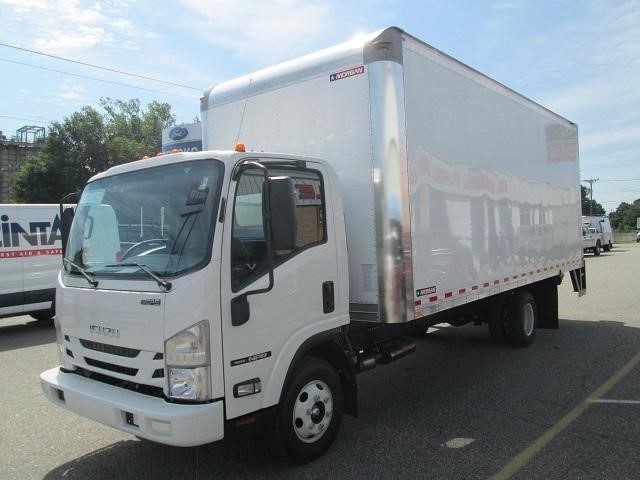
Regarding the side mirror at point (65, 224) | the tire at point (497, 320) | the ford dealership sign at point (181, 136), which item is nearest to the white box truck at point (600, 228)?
the ford dealership sign at point (181, 136)

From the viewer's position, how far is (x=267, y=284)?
366cm

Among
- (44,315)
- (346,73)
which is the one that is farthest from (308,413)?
(44,315)

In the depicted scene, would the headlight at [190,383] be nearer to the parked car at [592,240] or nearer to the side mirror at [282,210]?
the side mirror at [282,210]

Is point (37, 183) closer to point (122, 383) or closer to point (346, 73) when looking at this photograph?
point (346, 73)

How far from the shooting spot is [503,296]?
770 centimetres

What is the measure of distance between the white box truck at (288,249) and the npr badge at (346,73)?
1 centimetres

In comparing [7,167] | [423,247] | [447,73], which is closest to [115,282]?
[423,247]

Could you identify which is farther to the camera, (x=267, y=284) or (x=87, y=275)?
(x=87, y=275)

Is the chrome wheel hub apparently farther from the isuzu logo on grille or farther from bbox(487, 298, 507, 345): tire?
bbox(487, 298, 507, 345): tire

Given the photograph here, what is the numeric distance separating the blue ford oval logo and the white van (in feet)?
27.7

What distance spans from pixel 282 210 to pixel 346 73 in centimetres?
181

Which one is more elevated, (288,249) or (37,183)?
(37,183)

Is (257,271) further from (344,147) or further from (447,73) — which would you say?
(447,73)

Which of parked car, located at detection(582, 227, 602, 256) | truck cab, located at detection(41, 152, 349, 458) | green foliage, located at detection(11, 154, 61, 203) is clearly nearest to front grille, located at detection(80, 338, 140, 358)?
truck cab, located at detection(41, 152, 349, 458)
